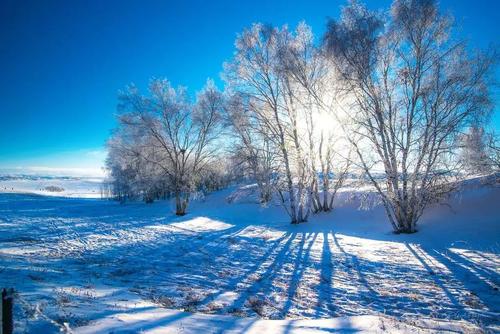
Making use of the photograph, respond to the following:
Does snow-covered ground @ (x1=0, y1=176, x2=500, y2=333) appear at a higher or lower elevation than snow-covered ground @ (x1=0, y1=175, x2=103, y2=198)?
lower

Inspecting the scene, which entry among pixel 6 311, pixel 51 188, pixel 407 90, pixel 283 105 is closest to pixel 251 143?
pixel 283 105

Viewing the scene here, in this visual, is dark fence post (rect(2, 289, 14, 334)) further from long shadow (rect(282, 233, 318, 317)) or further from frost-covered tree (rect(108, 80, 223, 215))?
frost-covered tree (rect(108, 80, 223, 215))

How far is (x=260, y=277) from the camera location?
774 cm

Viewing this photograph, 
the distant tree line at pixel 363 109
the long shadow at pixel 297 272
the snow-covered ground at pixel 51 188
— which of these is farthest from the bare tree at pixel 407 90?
the snow-covered ground at pixel 51 188

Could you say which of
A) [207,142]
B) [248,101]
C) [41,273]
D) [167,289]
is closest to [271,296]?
[167,289]

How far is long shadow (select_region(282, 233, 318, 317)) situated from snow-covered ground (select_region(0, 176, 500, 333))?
0.14 ft

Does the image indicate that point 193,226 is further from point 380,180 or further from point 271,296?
point 271,296

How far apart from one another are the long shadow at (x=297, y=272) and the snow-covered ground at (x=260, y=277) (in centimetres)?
4

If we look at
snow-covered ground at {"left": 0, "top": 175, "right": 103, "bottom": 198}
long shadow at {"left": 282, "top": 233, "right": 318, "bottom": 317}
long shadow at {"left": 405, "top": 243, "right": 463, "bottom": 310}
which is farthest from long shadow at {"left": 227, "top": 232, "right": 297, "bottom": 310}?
snow-covered ground at {"left": 0, "top": 175, "right": 103, "bottom": 198}

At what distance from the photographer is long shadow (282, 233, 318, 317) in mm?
5980

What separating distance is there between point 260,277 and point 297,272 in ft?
3.86

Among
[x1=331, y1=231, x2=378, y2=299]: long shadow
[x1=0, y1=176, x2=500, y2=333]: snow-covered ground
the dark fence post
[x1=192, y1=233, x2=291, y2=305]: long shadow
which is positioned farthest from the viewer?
[x1=331, y1=231, x2=378, y2=299]: long shadow

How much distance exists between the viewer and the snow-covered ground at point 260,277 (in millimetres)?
4578

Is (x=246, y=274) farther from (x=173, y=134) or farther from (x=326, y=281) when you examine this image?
(x=173, y=134)
